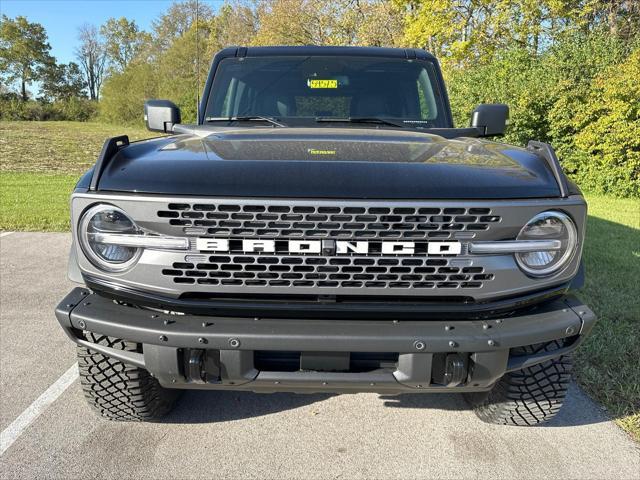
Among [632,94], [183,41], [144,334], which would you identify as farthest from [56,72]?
[144,334]

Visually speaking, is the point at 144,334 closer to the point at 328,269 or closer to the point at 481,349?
the point at 328,269

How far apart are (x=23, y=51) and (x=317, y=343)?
77.3m

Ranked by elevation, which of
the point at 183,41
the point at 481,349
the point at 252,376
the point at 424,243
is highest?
the point at 183,41

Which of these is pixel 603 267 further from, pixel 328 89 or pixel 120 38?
pixel 120 38

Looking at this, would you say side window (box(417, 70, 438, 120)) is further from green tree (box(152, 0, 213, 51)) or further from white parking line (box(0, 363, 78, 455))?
green tree (box(152, 0, 213, 51))

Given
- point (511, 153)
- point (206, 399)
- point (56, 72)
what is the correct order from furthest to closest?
point (56, 72)
point (206, 399)
point (511, 153)

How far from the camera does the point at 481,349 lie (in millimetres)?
2008

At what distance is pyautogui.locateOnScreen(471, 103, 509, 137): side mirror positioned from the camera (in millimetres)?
3617

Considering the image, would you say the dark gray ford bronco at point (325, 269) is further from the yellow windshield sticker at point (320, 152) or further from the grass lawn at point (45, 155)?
the grass lawn at point (45, 155)

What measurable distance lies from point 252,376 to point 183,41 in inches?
1849

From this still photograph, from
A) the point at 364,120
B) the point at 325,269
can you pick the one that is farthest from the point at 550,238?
the point at 364,120

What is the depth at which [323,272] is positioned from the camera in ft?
6.57

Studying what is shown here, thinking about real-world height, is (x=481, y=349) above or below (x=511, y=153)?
below

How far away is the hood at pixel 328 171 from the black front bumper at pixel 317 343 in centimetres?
49
